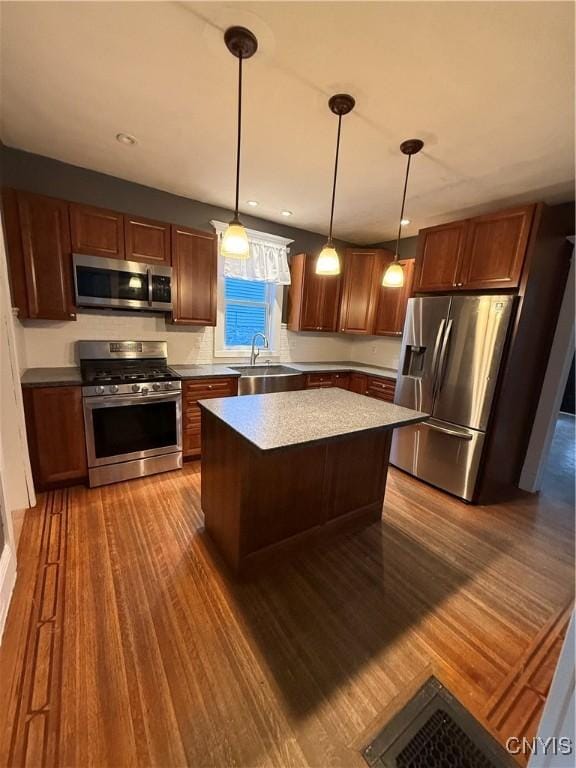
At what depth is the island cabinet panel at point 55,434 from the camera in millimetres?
2375

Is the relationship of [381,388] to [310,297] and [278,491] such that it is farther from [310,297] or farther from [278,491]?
[278,491]

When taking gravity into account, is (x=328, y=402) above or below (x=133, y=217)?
below

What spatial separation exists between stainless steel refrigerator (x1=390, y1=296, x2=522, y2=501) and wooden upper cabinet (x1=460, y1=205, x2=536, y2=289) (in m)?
0.20

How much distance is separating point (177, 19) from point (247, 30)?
29 cm

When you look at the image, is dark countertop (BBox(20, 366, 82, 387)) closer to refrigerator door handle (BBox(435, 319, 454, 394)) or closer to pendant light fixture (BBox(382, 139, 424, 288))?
pendant light fixture (BBox(382, 139, 424, 288))

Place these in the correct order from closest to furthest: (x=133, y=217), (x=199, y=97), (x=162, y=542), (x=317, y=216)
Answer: (x=199, y=97) → (x=162, y=542) → (x=133, y=217) → (x=317, y=216)

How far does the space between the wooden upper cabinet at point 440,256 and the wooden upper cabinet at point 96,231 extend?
9.55ft

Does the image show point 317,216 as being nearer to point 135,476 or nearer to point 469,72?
point 469,72

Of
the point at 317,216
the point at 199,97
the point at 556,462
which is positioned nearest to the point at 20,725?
the point at 199,97

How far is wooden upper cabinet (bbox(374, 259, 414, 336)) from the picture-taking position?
146 inches

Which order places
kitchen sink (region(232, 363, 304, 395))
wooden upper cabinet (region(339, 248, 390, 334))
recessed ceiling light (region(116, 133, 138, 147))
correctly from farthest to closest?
wooden upper cabinet (region(339, 248, 390, 334))
kitchen sink (region(232, 363, 304, 395))
recessed ceiling light (region(116, 133, 138, 147))

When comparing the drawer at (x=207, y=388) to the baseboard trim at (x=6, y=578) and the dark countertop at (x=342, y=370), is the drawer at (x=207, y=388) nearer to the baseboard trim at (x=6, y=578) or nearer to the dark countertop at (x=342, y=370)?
the dark countertop at (x=342, y=370)

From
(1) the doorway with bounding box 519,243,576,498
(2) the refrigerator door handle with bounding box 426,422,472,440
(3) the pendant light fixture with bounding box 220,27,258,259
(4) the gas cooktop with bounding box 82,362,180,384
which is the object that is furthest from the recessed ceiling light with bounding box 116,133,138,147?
(1) the doorway with bounding box 519,243,576,498

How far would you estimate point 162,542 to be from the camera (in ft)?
6.87
